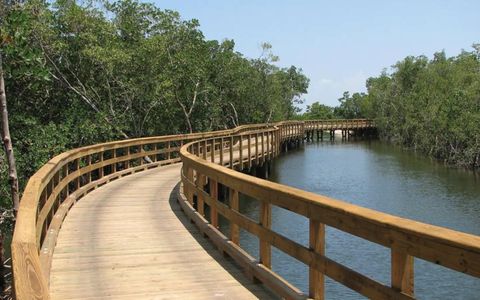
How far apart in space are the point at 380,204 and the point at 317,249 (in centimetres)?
1740

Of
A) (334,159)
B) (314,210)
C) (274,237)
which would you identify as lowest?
(334,159)

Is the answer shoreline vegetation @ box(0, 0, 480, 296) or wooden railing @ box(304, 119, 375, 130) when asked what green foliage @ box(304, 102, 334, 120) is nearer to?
wooden railing @ box(304, 119, 375, 130)

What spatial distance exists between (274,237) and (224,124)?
47.1 m

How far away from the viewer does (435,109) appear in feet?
149

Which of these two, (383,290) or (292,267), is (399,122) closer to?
(292,267)

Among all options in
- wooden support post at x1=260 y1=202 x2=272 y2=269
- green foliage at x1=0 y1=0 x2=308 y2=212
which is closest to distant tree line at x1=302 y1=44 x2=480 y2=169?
green foliage at x1=0 y1=0 x2=308 y2=212

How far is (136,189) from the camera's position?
12453 mm

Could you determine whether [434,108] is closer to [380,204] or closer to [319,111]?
[380,204]

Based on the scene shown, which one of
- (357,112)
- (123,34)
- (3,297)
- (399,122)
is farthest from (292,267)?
(357,112)

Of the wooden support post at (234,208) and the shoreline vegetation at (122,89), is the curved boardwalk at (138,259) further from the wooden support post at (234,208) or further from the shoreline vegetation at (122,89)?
the shoreline vegetation at (122,89)

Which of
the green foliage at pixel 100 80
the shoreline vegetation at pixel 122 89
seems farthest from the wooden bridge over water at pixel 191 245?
the green foliage at pixel 100 80

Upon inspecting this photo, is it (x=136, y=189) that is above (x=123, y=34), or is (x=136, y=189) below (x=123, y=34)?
below

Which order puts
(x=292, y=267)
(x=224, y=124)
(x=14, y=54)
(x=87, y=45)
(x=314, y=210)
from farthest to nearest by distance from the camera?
(x=224, y=124) < (x=87, y=45) < (x=292, y=267) < (x=14, y=54) < (x=314, y=210)

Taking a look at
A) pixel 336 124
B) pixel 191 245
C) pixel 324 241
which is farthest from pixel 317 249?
pixel 336 124
